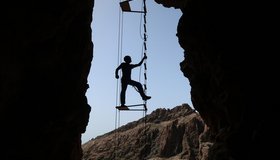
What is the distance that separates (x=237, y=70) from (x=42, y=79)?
25.0 feet

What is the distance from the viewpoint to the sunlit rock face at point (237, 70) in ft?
40.9

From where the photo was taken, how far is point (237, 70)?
45.1 feet

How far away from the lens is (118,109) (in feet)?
52.2

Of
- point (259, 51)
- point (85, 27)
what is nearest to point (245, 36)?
point (259, 51)

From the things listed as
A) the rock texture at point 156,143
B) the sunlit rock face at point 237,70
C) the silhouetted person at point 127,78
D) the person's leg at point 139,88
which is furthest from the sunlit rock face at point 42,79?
the rock texture at point 156,143

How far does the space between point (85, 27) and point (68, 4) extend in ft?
8.45

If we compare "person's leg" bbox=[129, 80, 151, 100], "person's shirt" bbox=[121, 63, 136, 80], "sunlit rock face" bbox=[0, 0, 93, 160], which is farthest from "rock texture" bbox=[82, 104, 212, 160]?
"sunlit rock face" bbox=[0, 0, 93, 160]

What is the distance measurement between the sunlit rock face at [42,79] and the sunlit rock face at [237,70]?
5367 millimetres

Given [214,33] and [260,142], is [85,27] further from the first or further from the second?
[260,142]

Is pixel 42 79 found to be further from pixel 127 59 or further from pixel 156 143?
pixel 156 143

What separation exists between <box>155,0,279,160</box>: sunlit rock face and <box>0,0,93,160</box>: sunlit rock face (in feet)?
17.6

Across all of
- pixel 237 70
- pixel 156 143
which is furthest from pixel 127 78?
pixel 156 143

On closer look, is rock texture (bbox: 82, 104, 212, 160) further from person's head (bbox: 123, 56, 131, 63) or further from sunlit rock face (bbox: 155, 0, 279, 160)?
person's head (bbox: 123, 56, 131, 63)

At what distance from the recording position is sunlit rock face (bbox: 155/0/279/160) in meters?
12.5
